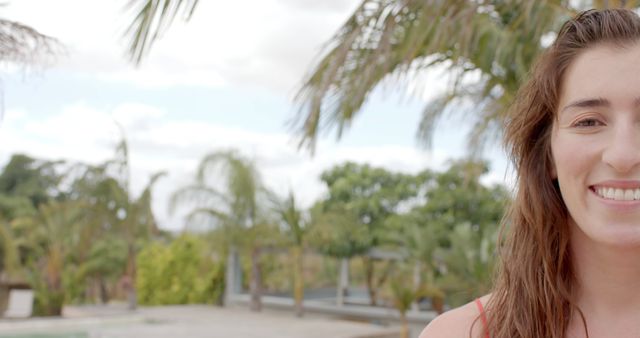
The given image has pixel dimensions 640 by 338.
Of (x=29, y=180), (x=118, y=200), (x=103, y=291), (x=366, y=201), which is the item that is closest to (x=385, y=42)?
(x=118, y=200)

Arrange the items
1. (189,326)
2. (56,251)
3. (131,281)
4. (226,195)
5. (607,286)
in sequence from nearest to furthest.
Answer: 1. (607,286)
2. (189,326)
3. (56,251)
4. (226,195)
5. (131,281)

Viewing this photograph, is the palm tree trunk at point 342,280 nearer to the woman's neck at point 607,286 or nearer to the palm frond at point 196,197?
the palm frond at point 196,197

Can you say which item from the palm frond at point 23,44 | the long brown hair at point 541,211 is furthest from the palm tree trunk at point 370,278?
the long brown hair at point 541,211

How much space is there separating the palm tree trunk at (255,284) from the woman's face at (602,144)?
50.1 feet

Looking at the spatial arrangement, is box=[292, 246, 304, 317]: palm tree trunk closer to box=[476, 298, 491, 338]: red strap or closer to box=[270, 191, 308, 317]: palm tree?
box=[270, 191, 308, 317]: palm tree

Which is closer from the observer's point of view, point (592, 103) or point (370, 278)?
point (592, 103)

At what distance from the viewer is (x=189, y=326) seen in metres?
13.6

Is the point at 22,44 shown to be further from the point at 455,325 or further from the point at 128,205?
the point at 128,205

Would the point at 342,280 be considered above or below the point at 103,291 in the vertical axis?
above

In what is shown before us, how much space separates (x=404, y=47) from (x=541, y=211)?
10.4 feet

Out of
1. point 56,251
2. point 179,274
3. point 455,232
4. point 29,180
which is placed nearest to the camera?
point 455,232

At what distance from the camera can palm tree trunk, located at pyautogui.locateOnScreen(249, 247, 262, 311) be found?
16422mm

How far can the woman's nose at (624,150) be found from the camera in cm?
105

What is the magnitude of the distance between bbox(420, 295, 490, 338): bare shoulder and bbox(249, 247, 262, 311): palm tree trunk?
15115 millimetres
